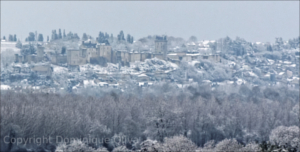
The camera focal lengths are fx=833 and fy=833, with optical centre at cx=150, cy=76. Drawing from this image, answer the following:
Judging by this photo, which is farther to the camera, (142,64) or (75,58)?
(142,64)

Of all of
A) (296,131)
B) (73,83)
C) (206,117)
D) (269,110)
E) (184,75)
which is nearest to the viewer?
(296,131)

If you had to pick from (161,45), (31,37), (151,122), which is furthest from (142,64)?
(151,122)

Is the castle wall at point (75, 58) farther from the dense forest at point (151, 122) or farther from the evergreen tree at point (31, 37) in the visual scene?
the dense forest at point (151, 122)

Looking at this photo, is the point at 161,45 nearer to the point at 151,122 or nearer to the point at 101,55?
the point at 101,55

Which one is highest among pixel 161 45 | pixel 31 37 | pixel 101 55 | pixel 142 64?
pixel 31 37

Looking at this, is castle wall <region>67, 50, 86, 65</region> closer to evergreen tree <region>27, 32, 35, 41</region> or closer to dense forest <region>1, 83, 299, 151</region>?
evergreen tree <region>27, 32, 35, 41</region>

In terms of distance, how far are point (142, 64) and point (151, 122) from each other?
8870cm

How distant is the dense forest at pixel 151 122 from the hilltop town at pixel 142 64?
149 ft

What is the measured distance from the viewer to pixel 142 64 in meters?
153

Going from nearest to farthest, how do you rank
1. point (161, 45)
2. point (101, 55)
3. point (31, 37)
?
1. point (101, 55)
2. point (161, 45)
3. point (31, 37)

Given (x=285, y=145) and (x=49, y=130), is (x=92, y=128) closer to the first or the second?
(x=49, y=130)

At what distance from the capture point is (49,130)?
2210 inches

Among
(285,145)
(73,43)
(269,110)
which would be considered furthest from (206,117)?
(73,43)

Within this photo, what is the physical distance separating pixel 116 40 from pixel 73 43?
503 inches
